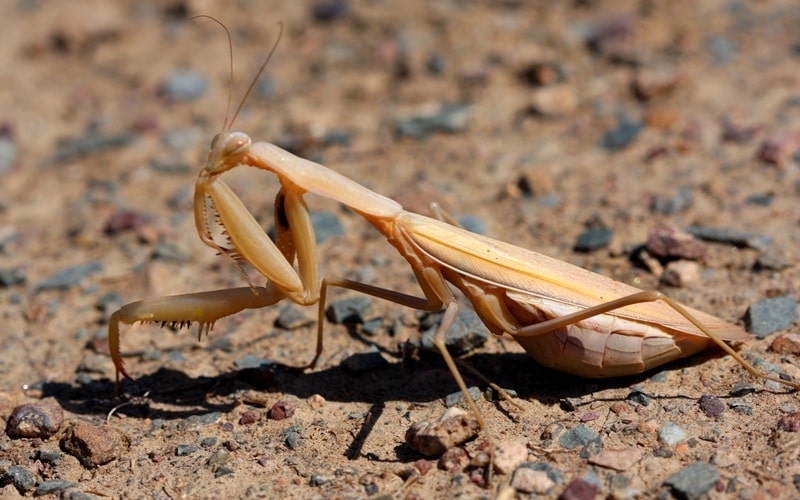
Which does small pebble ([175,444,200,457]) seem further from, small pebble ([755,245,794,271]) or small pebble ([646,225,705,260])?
small pebble ([755,245,794,271])

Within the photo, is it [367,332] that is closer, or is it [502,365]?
[502,365]

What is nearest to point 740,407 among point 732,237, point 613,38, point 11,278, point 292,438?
point 732,237

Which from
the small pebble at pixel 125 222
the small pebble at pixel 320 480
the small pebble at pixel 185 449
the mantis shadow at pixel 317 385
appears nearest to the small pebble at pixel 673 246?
the mantis shadow at pixel 317 385

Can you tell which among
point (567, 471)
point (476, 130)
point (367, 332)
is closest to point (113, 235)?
point (367, 332)

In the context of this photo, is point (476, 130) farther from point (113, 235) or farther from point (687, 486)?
point (687, 486)

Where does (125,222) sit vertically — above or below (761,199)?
below

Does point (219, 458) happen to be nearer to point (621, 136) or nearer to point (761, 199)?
point (761, 199)

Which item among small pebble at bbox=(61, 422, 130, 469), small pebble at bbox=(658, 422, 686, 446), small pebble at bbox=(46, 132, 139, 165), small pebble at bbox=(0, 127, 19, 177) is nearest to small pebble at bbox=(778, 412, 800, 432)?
small pebble at bbox=(658, 422, 686, 446)
